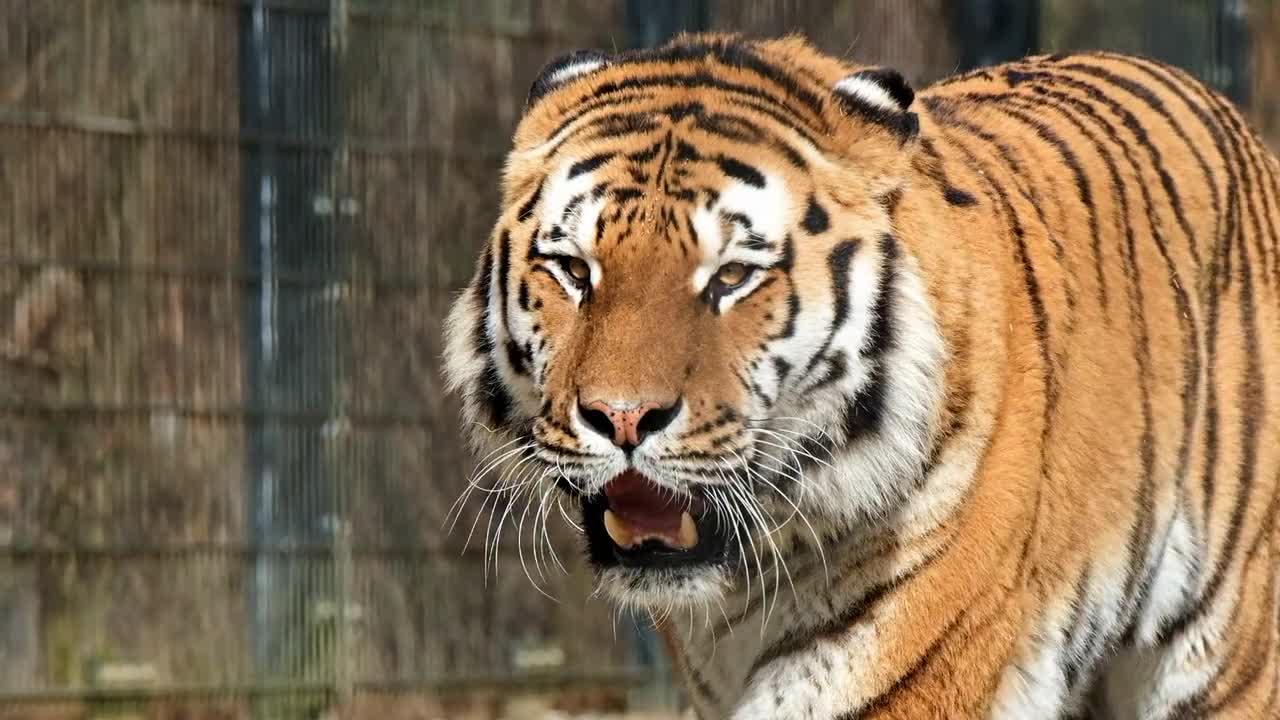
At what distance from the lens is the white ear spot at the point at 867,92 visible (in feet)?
8.54

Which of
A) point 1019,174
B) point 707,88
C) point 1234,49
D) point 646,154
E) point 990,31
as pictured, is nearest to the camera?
point 646,154

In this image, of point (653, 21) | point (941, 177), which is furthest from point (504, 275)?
point (653, 21)

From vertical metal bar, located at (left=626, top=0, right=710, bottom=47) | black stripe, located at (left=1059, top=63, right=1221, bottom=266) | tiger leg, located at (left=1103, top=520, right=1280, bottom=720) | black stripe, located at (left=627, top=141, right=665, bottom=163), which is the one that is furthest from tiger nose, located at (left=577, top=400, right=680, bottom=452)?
vertical metal bar, located at (left=626, top=0, right=710, bottom=47)

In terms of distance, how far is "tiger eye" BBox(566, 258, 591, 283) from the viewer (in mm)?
2492

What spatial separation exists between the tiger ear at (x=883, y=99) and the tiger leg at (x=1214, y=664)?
0.93m

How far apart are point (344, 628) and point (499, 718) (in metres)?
0.46

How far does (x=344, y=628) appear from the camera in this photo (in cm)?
513

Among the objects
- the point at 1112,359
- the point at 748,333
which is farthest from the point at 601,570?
the point at 1112,359

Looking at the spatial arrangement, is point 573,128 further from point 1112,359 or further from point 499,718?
point 499,718

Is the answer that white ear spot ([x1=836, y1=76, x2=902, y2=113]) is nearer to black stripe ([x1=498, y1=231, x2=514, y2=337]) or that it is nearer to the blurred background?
black stripe ([x1=498, y1=231, x2=514, y2=337])

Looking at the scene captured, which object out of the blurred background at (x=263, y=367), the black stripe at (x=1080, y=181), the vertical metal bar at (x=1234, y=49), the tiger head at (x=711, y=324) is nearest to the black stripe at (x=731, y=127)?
the tiger head at (x=711, y=324)

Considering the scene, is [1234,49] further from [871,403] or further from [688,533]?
[688,533]

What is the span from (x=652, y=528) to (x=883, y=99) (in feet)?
1.97

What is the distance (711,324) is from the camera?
7.97 ft
